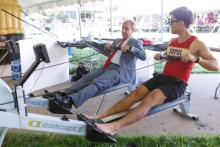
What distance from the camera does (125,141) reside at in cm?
230

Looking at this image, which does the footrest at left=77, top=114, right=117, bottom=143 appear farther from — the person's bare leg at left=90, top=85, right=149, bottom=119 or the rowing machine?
the person's bare leg at left=90, top=85, right=149, bottom=119

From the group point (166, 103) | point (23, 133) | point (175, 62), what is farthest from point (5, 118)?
point (175, 62)

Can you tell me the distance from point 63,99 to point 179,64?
110 cm

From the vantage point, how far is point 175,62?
245cm

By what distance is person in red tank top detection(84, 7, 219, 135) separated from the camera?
214cm

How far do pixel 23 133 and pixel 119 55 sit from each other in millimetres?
1334

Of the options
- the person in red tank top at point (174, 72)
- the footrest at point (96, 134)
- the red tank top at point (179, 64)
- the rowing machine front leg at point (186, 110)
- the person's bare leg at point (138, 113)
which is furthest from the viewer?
the rowing machine front leg at point (186, 110)

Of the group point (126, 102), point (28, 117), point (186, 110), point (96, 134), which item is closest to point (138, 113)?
point (126, 102)

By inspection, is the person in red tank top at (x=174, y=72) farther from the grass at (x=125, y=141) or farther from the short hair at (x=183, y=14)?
the grass at (x=125, y=141)

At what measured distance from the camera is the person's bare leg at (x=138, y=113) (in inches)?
78.0

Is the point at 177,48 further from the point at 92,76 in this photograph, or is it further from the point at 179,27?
the point at 92,76

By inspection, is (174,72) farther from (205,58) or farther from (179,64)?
(205,58)

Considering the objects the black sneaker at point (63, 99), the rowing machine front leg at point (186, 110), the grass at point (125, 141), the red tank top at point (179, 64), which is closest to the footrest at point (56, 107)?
the black sneaker at point (63, 99)

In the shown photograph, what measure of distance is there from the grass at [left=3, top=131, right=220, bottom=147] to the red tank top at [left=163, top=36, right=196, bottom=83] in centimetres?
53
